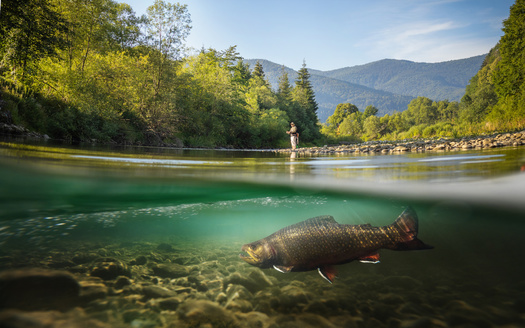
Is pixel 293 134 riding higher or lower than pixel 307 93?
lower

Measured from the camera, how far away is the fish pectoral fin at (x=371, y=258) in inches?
81.8

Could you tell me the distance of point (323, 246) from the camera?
6.71 feet

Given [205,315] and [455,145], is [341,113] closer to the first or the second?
[455,145]

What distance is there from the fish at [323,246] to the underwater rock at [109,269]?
0.91 m

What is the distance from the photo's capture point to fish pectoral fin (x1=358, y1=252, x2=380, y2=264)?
2077 millimetres

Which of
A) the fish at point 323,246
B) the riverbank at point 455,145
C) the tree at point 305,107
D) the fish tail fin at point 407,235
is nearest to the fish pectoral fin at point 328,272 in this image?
the fish at point 323,246

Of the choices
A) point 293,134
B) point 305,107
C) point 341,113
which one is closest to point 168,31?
point 293,134

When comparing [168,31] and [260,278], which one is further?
[168,31]

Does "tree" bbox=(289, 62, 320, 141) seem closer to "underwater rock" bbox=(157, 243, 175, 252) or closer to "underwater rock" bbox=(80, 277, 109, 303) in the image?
"underwater rock" bbox=(157, 243, 175, 252)

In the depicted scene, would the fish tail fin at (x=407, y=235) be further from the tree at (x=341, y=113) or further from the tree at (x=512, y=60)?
the tree at (x=341, y=113)

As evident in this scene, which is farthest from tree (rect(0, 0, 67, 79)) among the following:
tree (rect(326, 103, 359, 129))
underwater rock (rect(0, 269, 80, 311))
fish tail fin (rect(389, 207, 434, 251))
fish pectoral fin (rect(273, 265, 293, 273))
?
tree (rect(326, 103, 359, 129))

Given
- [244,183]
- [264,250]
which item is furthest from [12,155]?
[264,250]

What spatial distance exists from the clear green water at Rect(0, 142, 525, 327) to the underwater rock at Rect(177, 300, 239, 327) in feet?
0.34

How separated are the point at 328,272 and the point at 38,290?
1944 mm
